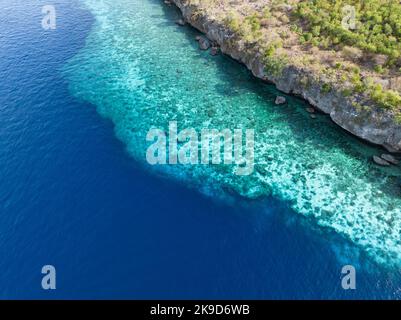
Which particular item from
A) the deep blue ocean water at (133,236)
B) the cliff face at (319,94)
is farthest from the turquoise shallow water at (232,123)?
the deep blue ocean water at (133,236)

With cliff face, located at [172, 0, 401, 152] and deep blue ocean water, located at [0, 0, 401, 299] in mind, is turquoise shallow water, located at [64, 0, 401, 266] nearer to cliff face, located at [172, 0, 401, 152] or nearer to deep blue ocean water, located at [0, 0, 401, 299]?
cliff face, located at [172, 0, 401, 152]

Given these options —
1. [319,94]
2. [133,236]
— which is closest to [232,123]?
[319,94]

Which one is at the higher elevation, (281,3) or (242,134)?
(281,3)

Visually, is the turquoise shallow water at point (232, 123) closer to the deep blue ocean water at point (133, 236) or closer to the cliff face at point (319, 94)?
the cliff face at point (319, 94)

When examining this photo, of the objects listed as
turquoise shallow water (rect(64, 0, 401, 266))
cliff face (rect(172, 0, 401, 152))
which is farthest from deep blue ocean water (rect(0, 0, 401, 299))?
cliff face (rect(172, 0, 401, 152))

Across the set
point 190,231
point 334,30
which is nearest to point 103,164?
point 190,231

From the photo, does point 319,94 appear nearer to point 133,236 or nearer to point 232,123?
point 232,123
